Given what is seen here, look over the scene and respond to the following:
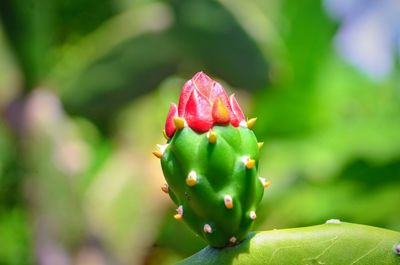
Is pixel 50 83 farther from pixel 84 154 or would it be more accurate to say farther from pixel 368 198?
pixel 368 198

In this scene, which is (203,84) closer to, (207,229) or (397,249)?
(207,229)

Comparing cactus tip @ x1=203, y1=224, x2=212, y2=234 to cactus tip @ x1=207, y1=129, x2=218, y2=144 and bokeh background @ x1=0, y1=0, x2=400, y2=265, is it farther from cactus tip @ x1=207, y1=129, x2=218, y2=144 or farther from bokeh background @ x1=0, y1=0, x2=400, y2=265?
bokeh background @ x1=0, y1=0, x2=400, y2=265

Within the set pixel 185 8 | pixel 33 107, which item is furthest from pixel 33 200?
pixel 185 8

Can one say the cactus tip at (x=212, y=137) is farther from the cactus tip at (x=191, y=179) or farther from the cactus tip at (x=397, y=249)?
the cactus tip at (x=397, y=249)

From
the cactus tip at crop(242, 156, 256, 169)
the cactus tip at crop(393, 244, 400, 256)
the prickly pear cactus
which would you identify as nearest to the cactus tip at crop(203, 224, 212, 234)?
the prickly pear cactus

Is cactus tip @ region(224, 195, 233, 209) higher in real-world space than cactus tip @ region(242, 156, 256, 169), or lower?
lower

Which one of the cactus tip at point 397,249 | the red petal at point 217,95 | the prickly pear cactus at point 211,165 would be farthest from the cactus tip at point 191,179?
the cactus tip at point 397,249
